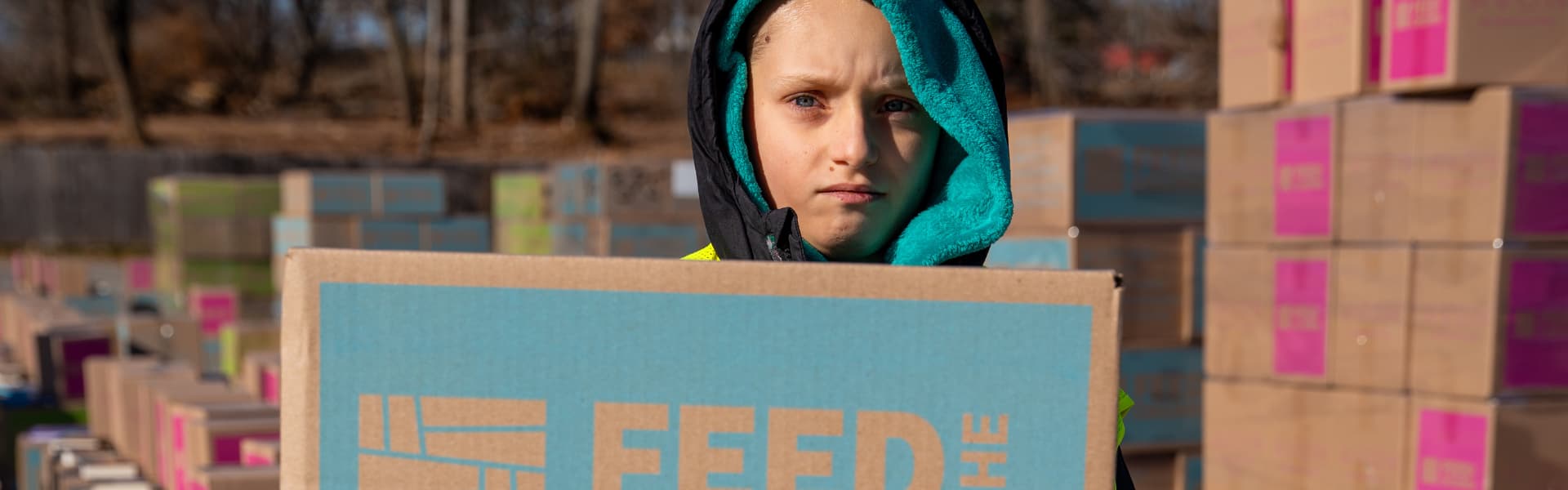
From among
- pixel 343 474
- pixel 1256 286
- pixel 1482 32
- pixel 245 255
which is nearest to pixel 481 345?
pixel 343 474

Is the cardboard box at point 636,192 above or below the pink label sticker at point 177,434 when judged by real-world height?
above

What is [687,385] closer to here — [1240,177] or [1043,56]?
[1240,177]

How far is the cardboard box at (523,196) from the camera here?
8.00 meters

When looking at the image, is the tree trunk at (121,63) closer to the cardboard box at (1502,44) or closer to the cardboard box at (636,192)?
the cardboard box at (636,192)

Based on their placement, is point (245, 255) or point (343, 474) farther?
point (245, 255)

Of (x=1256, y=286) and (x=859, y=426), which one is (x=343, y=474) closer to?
(x=859, y=426)

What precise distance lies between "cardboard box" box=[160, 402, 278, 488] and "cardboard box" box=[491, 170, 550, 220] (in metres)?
4.74

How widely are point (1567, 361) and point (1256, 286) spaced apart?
707 millimetres

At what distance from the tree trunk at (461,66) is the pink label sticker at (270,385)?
1719cm

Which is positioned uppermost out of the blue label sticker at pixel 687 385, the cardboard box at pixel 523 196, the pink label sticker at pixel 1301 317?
the cardboard box at pixel 523 196

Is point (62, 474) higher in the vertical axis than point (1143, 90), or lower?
lower

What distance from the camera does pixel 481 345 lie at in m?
1.06

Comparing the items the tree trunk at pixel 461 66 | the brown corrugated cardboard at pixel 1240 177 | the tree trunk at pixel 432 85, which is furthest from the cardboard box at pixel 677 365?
the tree trunk at pixel 461 66

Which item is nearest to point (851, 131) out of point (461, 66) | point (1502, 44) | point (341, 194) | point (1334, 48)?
point (1502, 44)
